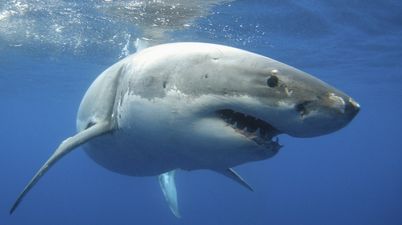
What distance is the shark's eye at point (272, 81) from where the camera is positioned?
114 inches

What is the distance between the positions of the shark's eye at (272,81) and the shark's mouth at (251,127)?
0.31 m

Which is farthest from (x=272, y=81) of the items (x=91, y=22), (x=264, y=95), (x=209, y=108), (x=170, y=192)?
(x=91, y=22)

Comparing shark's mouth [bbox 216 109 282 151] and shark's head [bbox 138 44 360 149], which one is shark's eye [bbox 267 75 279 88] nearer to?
shark's head [bbox 138 44 360 149]

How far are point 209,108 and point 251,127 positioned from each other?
1.21 ft

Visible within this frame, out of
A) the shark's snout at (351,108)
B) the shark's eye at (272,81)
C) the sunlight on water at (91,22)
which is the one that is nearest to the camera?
the shark's snout at (351,108)

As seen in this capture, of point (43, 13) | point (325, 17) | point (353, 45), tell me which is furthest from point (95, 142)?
point (353, 45)

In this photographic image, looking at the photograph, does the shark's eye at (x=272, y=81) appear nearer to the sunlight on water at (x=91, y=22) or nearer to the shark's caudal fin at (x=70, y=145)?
the shark's caudal fin at (x=70, y=145)

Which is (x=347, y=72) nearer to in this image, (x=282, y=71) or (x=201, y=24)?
(x=201, y=24)

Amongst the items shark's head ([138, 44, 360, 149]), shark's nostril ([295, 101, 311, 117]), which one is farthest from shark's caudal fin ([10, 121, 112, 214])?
shark's nostril ([295, 101, 311, 117])

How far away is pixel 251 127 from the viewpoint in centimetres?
310

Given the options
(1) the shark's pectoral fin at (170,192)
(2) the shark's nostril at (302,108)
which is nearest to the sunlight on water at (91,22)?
(1) the shark's pectoral fin at (170,192)

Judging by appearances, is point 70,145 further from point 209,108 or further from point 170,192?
point 170,192

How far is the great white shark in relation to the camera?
2.73 metres

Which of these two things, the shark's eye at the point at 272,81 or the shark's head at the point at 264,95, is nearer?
the shark's head at the point at 264,95
